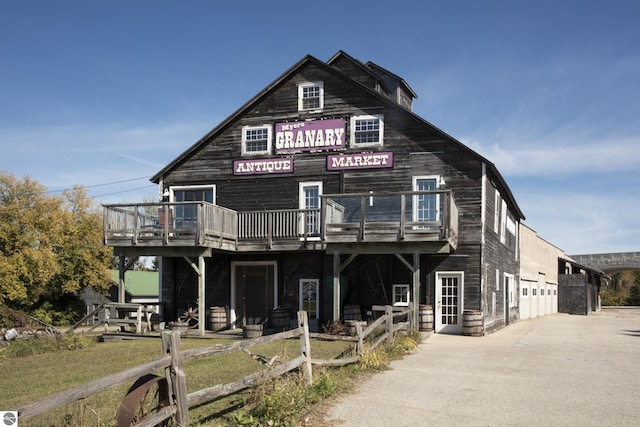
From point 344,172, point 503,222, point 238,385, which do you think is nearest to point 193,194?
point 344,172

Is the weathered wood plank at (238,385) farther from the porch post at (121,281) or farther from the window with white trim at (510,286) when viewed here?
the window with white trim at (510,286)

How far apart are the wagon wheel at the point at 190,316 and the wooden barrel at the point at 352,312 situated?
6.20 metres

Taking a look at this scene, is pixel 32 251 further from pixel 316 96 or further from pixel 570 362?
pixel 570 362

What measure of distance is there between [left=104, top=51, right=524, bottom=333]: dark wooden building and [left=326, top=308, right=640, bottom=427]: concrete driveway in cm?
424

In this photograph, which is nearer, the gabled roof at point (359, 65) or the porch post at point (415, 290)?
the porch post at point (415, 290)

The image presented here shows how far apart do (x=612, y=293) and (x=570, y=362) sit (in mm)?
66119

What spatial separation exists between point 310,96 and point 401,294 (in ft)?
27.2

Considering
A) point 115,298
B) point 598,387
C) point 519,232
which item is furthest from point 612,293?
point 598,387

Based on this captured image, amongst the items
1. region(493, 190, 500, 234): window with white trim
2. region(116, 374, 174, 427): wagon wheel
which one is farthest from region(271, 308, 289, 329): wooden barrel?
region(116, 374, 174, 427): wagon wheel

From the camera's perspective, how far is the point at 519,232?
107 feet

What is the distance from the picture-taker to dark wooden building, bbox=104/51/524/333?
20.1m

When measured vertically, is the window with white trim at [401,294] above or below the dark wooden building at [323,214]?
below

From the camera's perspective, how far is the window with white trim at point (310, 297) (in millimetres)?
22092

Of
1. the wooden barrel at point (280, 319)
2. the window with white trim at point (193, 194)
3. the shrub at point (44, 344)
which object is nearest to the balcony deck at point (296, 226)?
the window with white trim at point (193, 194)
